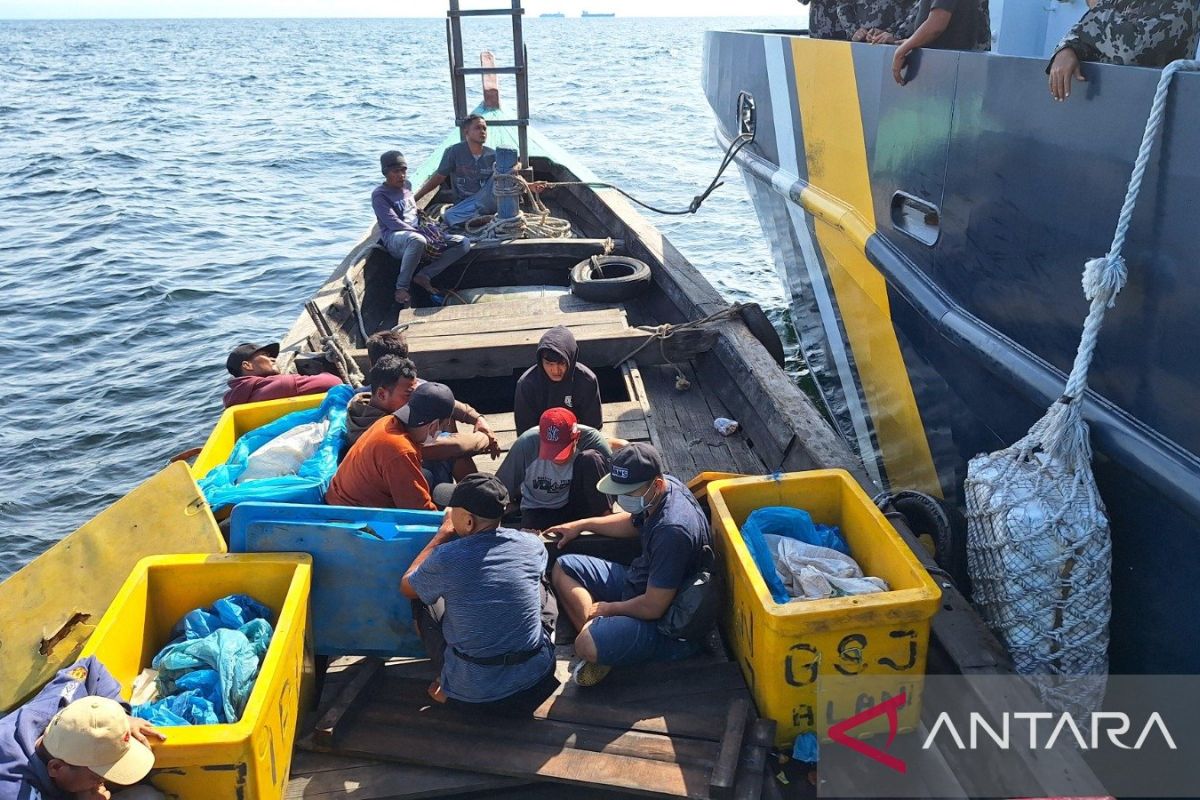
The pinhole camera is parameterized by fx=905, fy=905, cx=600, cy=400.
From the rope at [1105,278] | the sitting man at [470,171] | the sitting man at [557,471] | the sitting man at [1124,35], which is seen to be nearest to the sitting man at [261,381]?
the sitting man at [557,471]

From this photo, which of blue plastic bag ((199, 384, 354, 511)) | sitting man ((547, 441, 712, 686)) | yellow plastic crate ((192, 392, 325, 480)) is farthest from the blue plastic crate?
yellow plastic crate ((192, 392, 325, 480))

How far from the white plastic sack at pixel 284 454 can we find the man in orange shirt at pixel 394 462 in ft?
1.00

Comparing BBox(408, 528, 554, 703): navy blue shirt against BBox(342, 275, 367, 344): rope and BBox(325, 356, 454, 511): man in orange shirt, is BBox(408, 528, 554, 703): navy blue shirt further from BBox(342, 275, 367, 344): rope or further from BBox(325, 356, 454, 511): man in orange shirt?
BBox(342, 275, 367, 344): rope

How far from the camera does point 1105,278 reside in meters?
2.43

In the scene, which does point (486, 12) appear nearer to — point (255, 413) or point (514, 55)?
point (514, 55)

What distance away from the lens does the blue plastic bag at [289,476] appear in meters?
3.49

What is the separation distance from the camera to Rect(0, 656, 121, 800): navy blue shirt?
215 cm

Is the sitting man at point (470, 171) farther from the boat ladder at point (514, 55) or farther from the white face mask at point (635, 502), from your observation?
the white face mask at point (635, 502)

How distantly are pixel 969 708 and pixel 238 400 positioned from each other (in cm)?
346

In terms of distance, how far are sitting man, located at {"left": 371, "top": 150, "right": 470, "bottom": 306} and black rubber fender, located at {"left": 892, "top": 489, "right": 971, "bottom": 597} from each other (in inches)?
176

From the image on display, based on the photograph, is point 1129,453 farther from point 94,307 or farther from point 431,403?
point 94,307

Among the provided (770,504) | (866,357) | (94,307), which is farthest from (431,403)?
(94,307)

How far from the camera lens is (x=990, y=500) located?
273 centimetres

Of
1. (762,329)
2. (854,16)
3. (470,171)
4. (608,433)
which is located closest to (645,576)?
(608,433)
